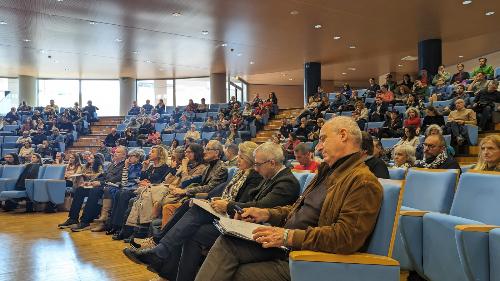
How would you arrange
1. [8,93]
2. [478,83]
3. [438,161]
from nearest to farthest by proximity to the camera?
[438,161], [478,83], [8,93]

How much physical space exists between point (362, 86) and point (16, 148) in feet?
44.5

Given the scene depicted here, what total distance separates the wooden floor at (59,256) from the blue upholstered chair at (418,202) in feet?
5.61

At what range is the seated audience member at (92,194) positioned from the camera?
525 centimetres

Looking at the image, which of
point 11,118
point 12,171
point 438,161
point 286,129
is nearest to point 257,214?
point 438,161

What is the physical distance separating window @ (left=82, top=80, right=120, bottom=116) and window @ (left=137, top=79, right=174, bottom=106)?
85cm

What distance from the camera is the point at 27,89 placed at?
15.9 meters

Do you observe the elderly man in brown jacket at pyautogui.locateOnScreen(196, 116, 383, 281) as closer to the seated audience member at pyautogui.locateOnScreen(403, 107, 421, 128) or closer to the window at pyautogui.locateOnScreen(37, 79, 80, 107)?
the seated audience member at pyautogui.locateOnScreen(403, 107, 421, 128)

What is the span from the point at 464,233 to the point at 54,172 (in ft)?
20.2

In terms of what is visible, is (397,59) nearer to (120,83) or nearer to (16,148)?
(120,83)

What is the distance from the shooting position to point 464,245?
176 cm

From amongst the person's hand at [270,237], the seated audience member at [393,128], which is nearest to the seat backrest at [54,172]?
the seated audience member at [393,128]

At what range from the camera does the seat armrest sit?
5.05 feet

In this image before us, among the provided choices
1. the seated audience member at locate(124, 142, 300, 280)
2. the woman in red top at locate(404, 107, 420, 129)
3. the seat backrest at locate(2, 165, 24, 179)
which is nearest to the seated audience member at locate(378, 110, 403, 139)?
the woman in red top at locate(404, 107, 420, 129)

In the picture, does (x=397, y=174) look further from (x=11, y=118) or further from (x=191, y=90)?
(x=191, y=90)
